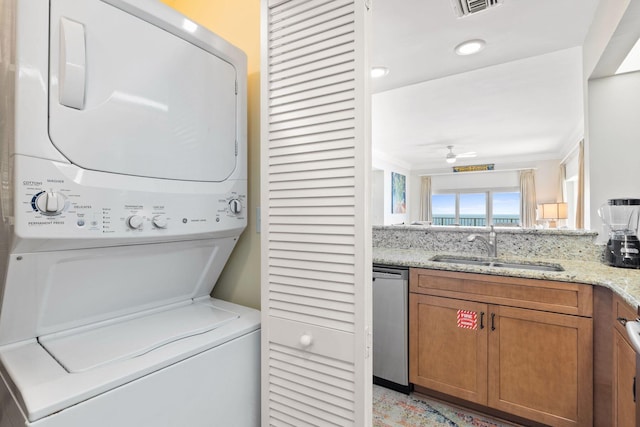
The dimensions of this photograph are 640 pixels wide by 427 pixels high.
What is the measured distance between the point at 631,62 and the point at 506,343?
197cm

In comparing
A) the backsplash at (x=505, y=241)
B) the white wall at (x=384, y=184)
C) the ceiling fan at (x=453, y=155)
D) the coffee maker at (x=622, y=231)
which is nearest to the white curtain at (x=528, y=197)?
the ceiling fan at (x=453, y=155)

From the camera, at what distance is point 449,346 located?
6.61 feet

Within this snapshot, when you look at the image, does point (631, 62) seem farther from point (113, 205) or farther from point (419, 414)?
point (113, 205)

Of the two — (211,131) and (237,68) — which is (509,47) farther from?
(211,131)

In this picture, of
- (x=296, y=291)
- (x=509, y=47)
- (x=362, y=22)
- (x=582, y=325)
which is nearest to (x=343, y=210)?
(x=296, y=291)

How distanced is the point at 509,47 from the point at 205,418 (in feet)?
9.64

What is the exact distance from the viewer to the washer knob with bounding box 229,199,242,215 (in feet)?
4.35

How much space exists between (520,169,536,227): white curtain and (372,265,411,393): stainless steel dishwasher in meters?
7.40

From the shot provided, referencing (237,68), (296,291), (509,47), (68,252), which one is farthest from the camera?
(509,47)

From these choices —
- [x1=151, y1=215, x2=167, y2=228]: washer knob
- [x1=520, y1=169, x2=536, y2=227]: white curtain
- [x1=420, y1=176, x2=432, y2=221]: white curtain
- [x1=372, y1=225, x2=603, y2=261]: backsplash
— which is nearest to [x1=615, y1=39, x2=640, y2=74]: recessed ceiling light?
[x1=372, y1=225, x2=603, y2=261]: backsplash

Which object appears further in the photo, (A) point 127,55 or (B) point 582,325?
(B) point 582,325

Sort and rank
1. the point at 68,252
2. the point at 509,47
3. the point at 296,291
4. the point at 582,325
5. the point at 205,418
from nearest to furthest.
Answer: the point at 68,252 < the point at 205,418 < the point at 296,291 < the point at 582,325 < the point at 509,47

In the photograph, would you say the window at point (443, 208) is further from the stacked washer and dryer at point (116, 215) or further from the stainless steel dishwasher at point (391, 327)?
the stacked washer and dryer at point (116, 215)

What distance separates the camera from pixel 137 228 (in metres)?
1.01
